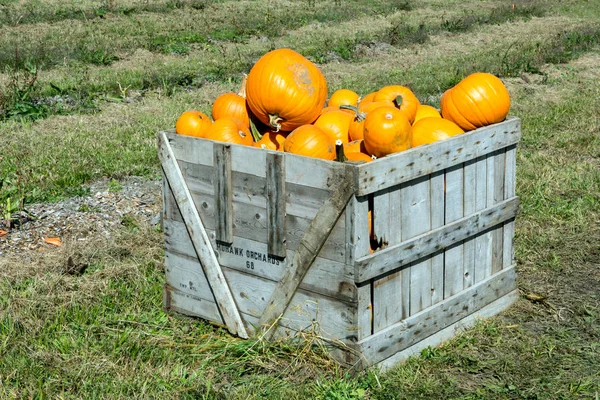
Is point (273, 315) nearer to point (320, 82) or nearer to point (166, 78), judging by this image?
point (320, 82)

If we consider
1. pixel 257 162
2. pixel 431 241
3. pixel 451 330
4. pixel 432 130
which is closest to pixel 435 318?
pixel 451 330

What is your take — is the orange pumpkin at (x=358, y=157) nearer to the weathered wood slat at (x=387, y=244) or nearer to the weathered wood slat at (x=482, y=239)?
the weathered wood slat at (x=387, y=244)

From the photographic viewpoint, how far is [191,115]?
4414mm

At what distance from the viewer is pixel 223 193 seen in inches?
160

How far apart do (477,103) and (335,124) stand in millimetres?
774

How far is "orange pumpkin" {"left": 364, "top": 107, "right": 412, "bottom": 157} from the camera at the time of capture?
3818 mm

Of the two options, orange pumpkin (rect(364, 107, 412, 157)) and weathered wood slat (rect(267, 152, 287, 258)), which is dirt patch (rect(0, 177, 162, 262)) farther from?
orange pumpkin (rect(364, 107, 412, 157))

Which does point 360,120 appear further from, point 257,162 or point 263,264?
point 263,264

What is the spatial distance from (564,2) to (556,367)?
22.2m

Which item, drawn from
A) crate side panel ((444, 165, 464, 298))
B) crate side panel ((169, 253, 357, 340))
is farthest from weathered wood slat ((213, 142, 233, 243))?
crate side panel ((444, 165, 464, 298))

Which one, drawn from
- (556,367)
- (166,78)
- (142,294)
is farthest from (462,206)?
(166,78)

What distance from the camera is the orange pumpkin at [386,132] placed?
3.82 m

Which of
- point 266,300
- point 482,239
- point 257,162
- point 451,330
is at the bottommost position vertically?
point 451,330

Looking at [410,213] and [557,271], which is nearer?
[410,213]
